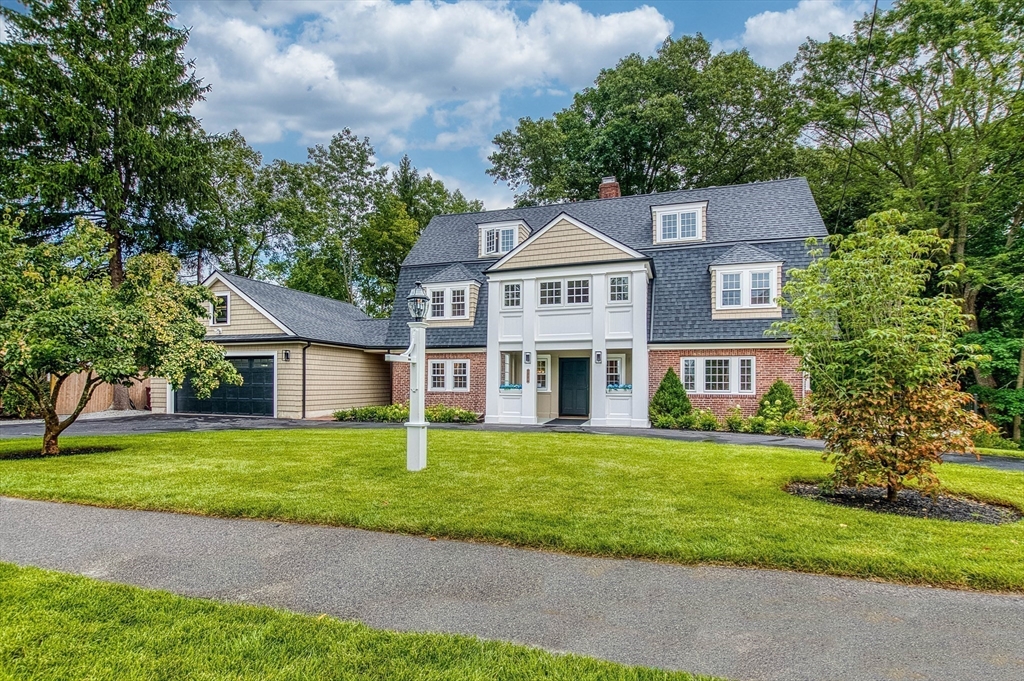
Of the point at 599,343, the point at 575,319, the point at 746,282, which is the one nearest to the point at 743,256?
the point at 746,282

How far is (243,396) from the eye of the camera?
65.0 ft

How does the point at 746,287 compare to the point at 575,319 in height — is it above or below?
above

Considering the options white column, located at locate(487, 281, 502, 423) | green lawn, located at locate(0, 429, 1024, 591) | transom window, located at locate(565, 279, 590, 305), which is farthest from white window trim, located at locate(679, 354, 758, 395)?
white column, located at locate(487, 281, 502, 423)

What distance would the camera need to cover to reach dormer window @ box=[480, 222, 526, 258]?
68.1ft

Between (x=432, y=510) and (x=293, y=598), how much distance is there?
84.8 inches

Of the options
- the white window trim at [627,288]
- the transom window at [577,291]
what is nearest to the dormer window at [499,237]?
the transom window at [577,291]

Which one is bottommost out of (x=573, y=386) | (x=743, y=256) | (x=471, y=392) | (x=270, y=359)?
(x=471, y=392)

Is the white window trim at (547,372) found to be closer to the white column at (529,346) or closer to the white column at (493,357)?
the white column at (529,346)

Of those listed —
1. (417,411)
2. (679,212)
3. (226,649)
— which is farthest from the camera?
(679,212)

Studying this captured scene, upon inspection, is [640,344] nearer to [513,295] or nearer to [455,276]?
[513,295]

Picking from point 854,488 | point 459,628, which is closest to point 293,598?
point 459,628

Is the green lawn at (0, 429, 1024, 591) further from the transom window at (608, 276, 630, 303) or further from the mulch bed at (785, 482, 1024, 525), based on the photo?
the transom window at (608, 276, 630, 303)

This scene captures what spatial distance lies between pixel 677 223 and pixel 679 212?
1.31 ft

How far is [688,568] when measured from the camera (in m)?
4.35
